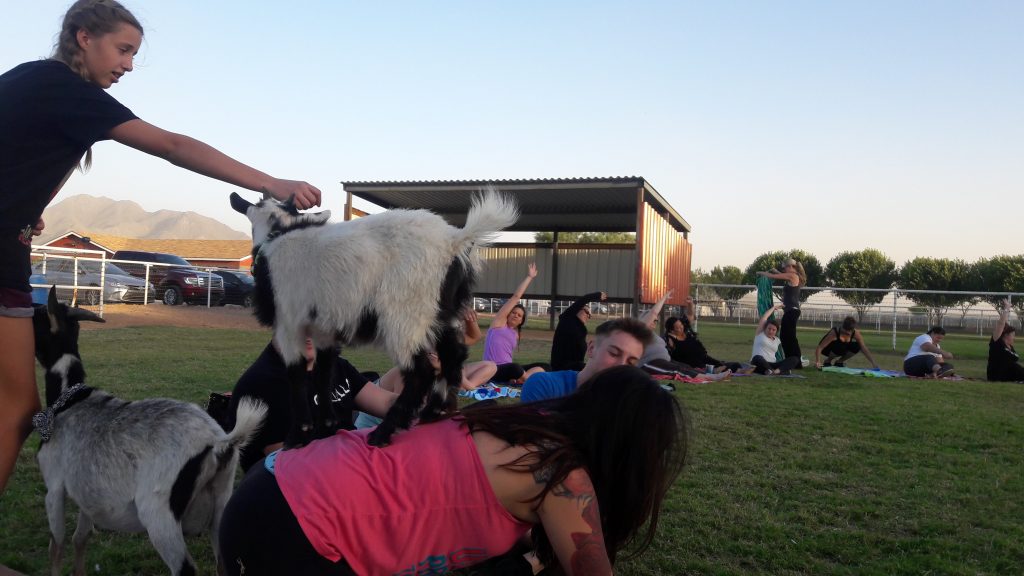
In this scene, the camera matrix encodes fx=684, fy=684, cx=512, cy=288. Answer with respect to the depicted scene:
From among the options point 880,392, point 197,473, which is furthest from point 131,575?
point 880,392

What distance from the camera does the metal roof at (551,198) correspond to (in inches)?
675

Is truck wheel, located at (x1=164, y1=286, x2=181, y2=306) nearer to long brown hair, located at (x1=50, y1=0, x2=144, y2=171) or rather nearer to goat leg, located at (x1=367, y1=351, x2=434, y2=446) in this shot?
long brown hair, located at (x1=50, y1=0, x2=144, y2=171)

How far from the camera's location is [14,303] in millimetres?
2193

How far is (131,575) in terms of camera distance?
3268 millimetres

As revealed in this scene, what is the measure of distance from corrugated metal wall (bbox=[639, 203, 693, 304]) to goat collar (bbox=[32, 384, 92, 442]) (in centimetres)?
1497

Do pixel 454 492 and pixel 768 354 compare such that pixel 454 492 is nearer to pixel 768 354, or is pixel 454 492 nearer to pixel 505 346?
pixel 505 346

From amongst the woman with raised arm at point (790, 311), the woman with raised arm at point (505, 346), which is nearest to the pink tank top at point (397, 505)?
the woman with raised arm at point (505, 346)

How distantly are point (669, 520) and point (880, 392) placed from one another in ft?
23.0

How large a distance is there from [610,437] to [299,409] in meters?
1.25

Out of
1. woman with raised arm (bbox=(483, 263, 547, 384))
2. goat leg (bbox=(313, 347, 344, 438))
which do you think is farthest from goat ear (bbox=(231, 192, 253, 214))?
woman with raised arm (bbox=(483, 263, 547, 384))

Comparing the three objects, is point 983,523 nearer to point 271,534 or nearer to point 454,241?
point 454,241

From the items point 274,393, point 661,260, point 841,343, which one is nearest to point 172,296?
point 661,260

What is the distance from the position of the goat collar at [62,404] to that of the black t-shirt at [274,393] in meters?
0.66

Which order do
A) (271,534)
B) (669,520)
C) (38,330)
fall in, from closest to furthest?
(271,534) → (38,330) → (669,520)
